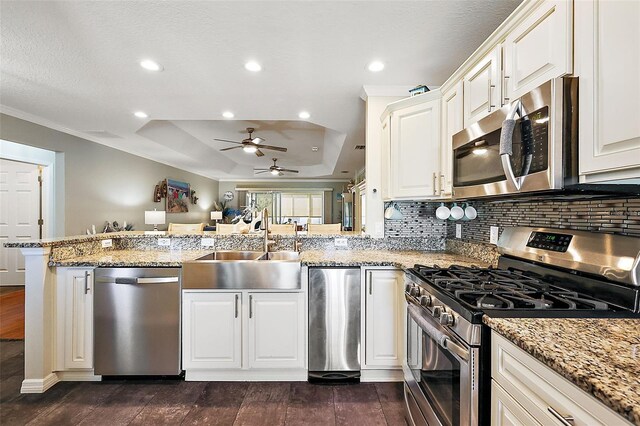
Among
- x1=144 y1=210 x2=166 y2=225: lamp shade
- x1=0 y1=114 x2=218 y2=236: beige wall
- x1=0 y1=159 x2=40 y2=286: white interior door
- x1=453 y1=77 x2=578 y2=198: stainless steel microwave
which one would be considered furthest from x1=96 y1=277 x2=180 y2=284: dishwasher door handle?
x1=0 y1=159 x2=40 y2=286: white interior door

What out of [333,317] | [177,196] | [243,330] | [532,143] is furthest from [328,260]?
[177,196]

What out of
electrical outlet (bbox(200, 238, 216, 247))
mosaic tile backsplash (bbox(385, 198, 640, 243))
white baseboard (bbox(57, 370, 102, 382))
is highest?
mosaic tile backsplash (bbox(385, 198, 640, 243))

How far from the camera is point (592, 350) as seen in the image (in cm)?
77

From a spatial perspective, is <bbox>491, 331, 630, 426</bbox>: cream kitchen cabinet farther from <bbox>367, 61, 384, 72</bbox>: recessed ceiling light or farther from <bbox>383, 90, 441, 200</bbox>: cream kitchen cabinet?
<bbox>367, 61, 384, 72</bbox>: recessed ceiling light

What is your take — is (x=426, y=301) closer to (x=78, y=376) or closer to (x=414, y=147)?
(x=414, y=147)

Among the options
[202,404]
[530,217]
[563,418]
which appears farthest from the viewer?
[202,404]

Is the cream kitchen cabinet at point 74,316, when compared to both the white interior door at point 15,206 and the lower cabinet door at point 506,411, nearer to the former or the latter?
the lower cabinet door at point 506,411

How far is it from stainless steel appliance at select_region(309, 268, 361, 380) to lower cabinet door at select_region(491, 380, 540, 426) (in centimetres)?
117

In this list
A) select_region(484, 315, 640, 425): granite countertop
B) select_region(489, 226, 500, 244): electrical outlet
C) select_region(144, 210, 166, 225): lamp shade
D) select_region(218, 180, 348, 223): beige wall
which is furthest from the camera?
select_region(218, 180, 348, 223): beige wall

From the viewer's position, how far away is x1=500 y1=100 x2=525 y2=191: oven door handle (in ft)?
3.89

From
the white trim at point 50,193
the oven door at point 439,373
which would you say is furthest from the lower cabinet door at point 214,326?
the white trim at point 50,193

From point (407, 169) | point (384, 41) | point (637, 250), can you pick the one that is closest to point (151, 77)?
point (384, 41)

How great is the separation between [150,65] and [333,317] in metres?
2.31

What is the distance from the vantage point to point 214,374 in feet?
7.08
